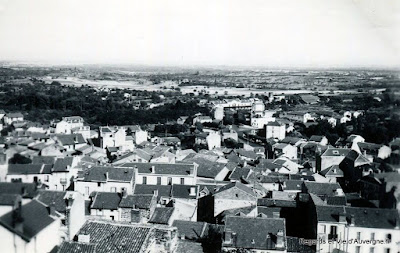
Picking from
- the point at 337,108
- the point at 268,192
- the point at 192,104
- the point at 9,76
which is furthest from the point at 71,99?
the point at 192,104

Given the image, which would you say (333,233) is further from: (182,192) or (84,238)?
(84,238)

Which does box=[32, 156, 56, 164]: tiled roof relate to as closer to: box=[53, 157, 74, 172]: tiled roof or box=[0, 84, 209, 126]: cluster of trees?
box=[53, 157, 74, 172]: tiled roof

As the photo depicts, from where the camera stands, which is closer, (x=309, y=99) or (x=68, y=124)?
(x=68, y=124)

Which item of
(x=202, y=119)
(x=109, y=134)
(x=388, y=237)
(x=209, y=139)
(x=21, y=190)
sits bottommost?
(x=209, y=139)

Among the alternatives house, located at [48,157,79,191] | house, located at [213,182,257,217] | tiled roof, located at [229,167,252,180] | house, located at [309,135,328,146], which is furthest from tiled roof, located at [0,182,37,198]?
house, located at [309,135,328,146]

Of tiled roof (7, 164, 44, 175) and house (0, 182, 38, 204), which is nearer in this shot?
house (0, 182, 38, 204)

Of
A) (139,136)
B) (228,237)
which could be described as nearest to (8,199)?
(228,237)
